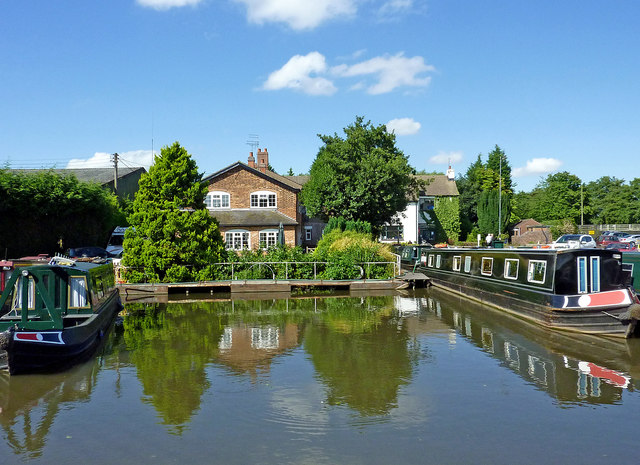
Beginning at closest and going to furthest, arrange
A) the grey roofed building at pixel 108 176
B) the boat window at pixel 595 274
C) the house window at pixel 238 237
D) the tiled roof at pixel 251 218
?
the boat window at pixel 595 274
the tiled roof at pixel 251 218
the house window at pixel 238 237
the grey roofed building at pixel 108 176

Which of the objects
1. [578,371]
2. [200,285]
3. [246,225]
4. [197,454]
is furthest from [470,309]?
[246,225]

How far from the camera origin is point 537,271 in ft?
52.3

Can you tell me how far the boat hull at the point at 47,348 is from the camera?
10.4m

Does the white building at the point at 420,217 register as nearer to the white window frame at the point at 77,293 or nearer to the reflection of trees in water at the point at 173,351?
the reflection of trees in water at the point at 173,351

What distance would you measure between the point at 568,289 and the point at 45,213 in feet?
96.6

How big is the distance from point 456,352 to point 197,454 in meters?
7.65

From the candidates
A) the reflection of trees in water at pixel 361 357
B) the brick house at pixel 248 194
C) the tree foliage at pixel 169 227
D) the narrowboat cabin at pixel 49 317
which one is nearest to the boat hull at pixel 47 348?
the narrowboat cabin at pixel 49 317

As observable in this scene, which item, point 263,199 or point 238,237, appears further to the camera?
point 263,199

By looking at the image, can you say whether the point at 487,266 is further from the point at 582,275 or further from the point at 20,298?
the point at 20,298

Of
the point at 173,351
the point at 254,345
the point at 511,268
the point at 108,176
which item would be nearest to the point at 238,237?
the point at 108,176

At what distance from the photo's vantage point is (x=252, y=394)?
9.61 metres

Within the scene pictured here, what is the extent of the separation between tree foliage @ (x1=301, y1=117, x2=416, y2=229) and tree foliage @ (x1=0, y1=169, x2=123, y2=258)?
16.3 meters

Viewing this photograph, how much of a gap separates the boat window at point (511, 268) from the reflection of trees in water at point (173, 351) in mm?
10085

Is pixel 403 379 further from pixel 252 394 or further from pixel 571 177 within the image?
pixel 571 177
